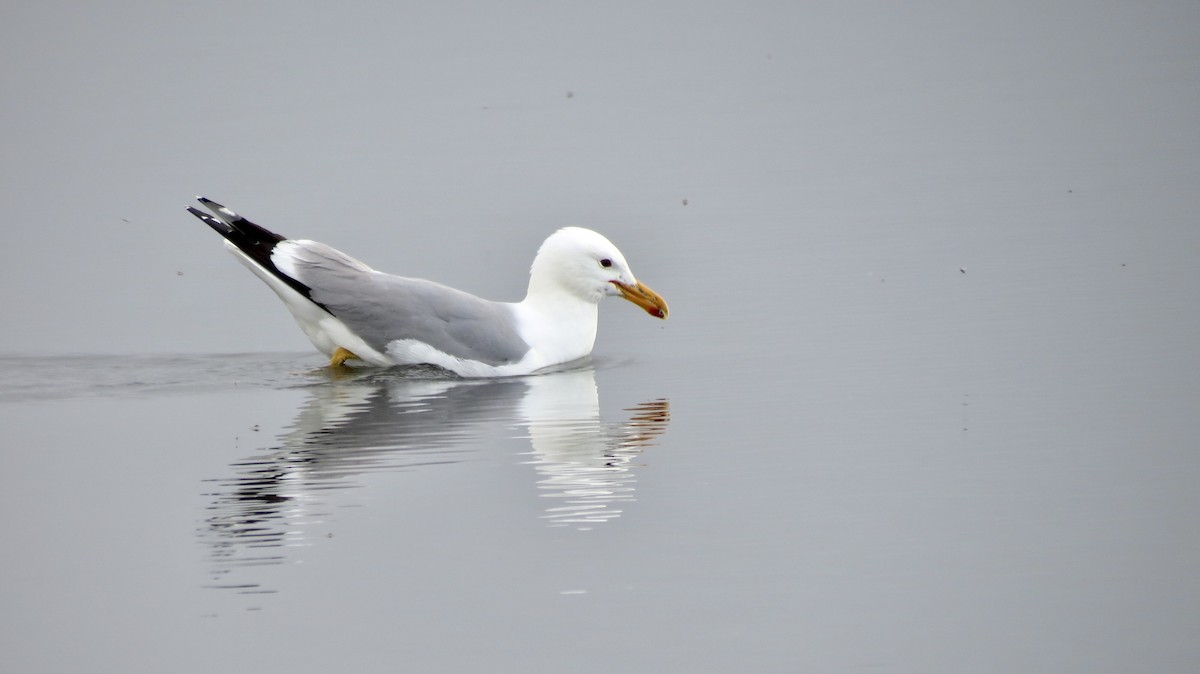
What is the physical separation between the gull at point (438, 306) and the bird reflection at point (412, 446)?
17 centimetres

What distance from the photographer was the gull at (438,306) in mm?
10992

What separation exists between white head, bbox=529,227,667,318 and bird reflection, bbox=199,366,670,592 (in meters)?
0.62

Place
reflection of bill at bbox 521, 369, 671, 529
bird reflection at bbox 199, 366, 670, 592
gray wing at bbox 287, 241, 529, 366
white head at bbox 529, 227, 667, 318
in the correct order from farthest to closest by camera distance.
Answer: white head at bbox 529, 227, 667, 318 → gray wing at bbox 287, 241, 529, 366 → reflection of bill at bbox 521, 369, 671, 529 → bird reflection at bbox 199, 366, 670, 592

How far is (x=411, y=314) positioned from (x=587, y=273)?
1200mm

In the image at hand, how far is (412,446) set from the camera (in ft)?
29.6

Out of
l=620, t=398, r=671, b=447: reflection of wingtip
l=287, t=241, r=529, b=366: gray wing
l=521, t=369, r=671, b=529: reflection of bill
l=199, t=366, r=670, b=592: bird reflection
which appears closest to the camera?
l=199, t=366, r=670, b=592: bird reflection

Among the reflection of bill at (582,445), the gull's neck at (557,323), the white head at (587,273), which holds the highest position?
the white head at (587,273)

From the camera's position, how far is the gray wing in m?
11.0

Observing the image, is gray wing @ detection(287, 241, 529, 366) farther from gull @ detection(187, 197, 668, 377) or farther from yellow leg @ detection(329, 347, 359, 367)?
yellow leg @ detection(329, 347, 359, 367)

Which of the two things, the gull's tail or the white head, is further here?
the white head

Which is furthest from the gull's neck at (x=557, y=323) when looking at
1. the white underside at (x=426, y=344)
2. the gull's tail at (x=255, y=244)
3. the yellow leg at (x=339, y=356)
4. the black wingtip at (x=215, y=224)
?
the black wingtip at (x=215, y=224)

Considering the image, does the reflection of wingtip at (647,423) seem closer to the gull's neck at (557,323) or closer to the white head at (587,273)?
the gull's neck at (557,323)

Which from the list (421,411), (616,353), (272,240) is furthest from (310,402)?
(616,353)

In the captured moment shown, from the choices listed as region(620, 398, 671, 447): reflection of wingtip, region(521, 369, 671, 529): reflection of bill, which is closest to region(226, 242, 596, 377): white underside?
region(521, 369, 671, 529): reflection of bill
